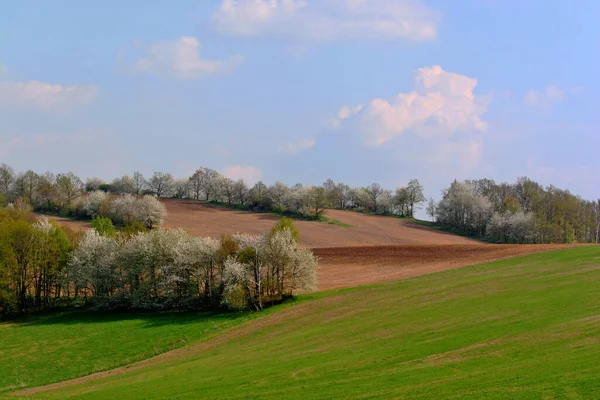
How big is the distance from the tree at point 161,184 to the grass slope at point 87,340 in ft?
331

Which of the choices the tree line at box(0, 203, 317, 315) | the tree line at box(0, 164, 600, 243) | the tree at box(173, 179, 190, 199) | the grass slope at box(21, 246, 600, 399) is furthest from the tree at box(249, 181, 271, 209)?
the grass slope at box(21, 246, 600, 399)

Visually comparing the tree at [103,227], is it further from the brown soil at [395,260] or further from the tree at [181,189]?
the tree at [181,189]

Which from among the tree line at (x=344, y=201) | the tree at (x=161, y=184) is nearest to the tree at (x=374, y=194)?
the tree line at (x=344, y=201)

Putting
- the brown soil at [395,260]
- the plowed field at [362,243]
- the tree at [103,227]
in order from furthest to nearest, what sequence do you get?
the tree at [103,227]
the plowed field at [362,243]
the brown soil at [395,260]

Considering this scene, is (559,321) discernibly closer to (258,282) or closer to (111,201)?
(258,282)

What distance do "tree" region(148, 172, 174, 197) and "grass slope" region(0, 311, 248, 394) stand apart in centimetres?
10084

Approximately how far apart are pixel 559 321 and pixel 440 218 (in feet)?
354

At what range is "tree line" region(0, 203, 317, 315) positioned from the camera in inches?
2168

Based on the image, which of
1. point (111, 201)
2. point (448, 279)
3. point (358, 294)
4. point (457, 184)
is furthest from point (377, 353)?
point (457, 184)

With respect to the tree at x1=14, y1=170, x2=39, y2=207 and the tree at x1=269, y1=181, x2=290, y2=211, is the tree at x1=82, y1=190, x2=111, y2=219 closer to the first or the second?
the tree at x1=14, y1=170, x2=39, y2=207

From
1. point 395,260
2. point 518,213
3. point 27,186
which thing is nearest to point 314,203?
point 518,213

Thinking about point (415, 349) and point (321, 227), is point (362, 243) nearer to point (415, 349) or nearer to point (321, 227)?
point (321, 227)

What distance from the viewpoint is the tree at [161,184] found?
159 m

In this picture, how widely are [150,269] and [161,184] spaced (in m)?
103
